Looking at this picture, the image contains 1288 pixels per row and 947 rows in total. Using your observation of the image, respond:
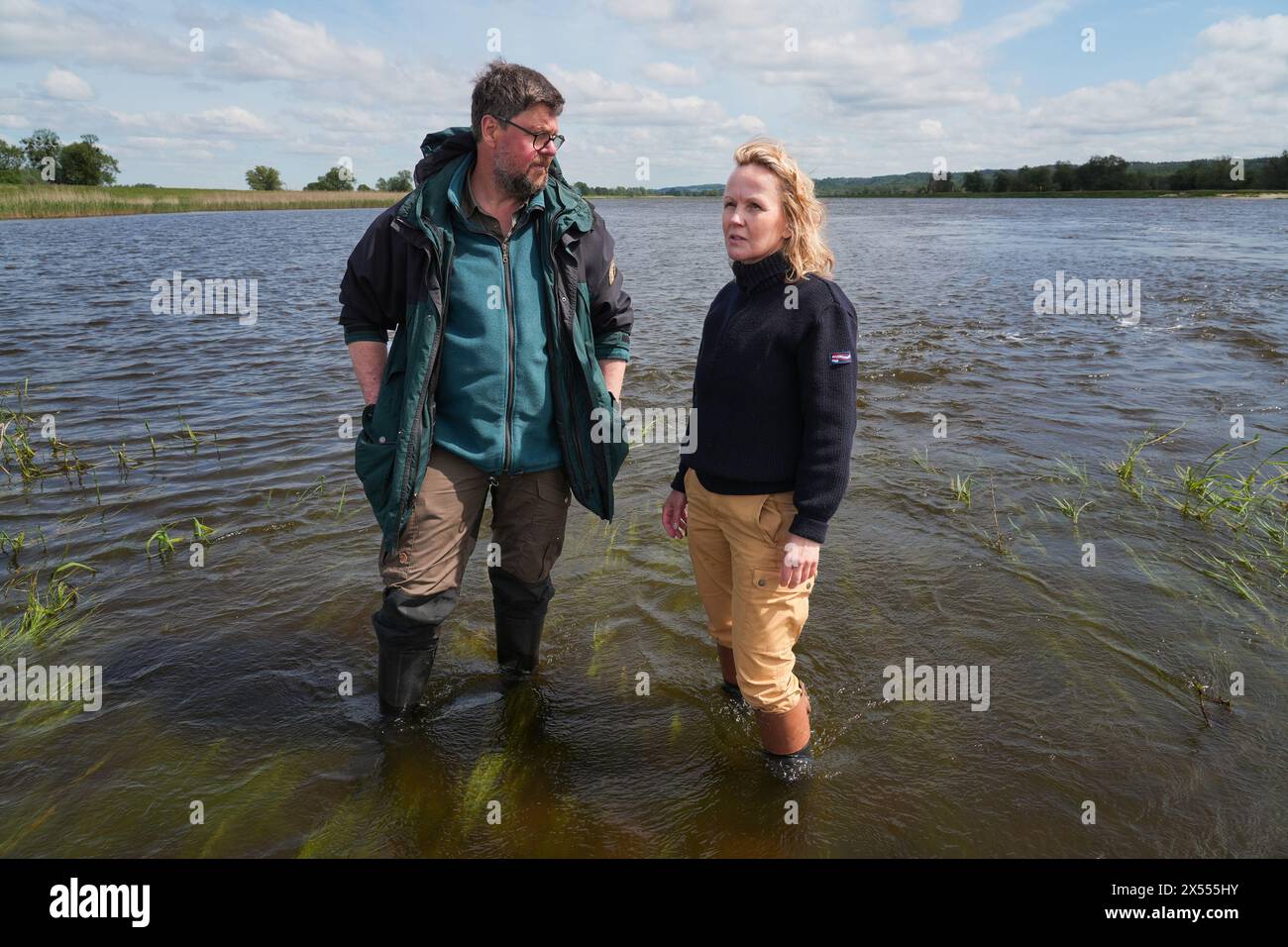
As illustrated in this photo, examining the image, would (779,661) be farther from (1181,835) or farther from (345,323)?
(345,323)

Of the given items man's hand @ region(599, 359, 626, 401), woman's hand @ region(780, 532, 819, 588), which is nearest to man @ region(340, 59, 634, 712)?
man's hand @ region(599, 359, 626, 401)

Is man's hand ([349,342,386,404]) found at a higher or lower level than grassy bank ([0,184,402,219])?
lower

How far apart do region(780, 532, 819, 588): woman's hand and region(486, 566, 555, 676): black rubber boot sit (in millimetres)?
1448

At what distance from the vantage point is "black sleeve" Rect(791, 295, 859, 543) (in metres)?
2.81

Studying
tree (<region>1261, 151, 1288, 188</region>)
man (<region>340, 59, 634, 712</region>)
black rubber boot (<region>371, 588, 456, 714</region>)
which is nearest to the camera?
man (<region>340, 59, 634, 712</region>)

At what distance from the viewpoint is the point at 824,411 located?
2.83m

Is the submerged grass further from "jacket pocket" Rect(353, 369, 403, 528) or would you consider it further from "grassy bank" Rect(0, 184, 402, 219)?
"grassy bank" Rect(0, 184, 402, 219)

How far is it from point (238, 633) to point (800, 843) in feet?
11.9

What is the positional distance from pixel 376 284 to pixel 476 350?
0.51 m

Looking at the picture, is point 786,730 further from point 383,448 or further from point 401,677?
point 383,448

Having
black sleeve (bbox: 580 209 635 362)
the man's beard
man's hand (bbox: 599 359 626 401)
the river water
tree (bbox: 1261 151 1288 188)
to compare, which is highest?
tree (bbox: 1261 151 1288 188)

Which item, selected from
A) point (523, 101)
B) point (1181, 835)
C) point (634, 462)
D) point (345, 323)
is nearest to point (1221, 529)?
point (1181, 835)

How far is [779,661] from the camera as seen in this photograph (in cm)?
319

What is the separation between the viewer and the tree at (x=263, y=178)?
108125 millimetres
